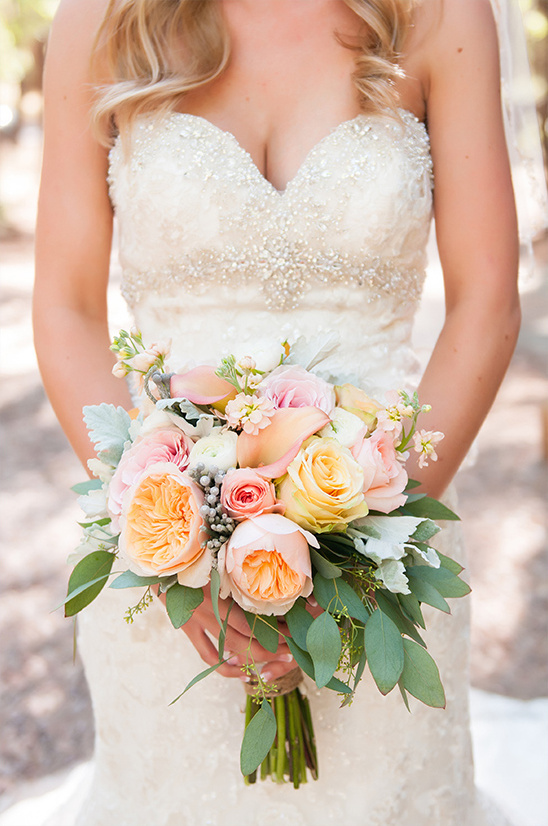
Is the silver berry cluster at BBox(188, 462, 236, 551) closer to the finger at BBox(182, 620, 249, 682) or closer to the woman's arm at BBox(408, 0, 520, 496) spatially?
the finger at BBox(182, 620, 249, 682)

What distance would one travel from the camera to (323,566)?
1.37 m

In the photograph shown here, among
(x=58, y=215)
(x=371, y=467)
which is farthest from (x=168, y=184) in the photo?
(x=371, y=467)

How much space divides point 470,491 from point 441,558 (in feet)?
15.6

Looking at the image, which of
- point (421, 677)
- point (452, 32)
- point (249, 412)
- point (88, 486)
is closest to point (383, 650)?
point (421, 677)

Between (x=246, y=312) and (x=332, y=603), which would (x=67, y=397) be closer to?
(x=246, y=312)

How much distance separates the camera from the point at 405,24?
1921 mm

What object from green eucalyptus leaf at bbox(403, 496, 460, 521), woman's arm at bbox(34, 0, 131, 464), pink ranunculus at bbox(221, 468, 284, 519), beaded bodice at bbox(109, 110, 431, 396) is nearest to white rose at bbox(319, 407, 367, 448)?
pink ranunculus at bbox(221, 468, 284, 519)

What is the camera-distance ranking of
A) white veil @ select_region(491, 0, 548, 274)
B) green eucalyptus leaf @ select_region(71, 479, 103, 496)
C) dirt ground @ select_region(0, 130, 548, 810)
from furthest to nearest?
dirt ground @ select_region(0, 130, 548, 810), white veil @ select_region(491, 0, 548, 274), green eucalyptus leaf @ select_region(71, 479, 103, 496)

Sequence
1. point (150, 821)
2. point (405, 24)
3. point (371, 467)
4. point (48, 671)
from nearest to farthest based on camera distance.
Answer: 1. point (371, 467)
2. point (405, 24)
3. point (150, 821)
4. point (48, 671)

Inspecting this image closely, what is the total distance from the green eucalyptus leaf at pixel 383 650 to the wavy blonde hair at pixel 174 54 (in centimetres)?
123

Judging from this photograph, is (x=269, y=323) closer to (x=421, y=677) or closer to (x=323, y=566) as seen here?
(x=323, y=566)

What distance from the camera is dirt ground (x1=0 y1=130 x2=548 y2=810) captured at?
3.79 metres

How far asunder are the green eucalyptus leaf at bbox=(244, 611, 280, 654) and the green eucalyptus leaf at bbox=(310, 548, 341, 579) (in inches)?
5.1

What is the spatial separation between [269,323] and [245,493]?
787 millimetres
